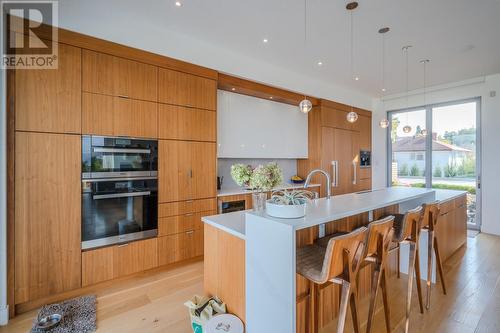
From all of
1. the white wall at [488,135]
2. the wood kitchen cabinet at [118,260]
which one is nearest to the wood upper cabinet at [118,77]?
the wood kitchen cabinet at [118,260]

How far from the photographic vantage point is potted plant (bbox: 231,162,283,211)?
162 cm

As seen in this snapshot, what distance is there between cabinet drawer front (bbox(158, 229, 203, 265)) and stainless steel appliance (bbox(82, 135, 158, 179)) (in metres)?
0.85

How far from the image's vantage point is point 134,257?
2.66 metres

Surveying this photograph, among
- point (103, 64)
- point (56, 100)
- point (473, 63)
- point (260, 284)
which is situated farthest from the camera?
point (473, 63)

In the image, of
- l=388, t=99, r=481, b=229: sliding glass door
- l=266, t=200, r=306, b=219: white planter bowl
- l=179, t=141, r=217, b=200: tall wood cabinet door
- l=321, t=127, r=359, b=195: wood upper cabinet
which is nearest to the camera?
l=266, t=200, r=306, b=219: white planter bowl

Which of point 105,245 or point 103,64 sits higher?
point 103,64

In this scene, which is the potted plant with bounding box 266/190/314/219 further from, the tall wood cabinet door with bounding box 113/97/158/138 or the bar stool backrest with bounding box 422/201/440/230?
the tall wood cabinet door with bounding box 113/97/158/138

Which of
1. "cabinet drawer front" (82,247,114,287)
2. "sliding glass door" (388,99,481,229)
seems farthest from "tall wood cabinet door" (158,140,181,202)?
"sliding glass door" (388,99,481,229)

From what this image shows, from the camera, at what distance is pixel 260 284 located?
4.92 feet

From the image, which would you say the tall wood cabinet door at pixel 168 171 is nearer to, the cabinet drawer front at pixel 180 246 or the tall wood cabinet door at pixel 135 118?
the tall wood cabinet door at pixel 135 118

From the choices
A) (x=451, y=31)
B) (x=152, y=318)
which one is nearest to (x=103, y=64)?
(x=152, y=318)

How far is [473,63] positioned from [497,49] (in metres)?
0.51

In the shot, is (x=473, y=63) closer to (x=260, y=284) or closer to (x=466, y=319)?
(x=466, y=319)

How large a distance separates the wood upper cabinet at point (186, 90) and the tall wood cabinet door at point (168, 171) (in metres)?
0.56
